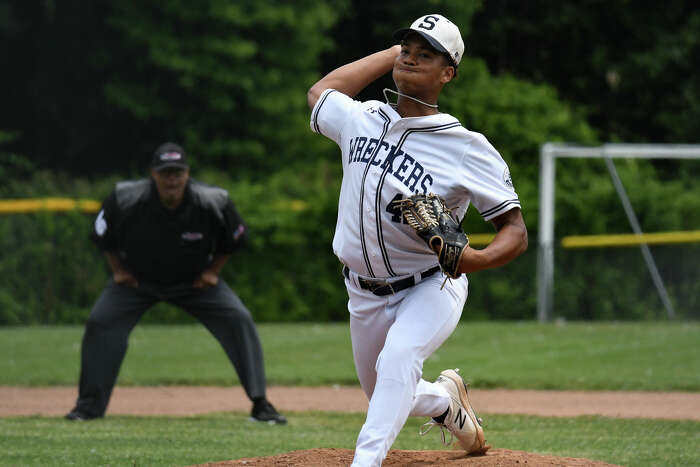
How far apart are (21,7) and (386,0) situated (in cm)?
823

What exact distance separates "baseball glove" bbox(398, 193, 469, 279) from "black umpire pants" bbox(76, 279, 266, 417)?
3.72 meters

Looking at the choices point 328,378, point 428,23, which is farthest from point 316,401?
point 428,23

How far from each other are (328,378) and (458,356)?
209cm

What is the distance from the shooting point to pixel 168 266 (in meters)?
8.37

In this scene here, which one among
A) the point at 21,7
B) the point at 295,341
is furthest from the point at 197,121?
the point at 295,341

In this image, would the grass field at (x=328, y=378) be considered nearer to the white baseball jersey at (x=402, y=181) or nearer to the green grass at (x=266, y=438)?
the green grass at (x=266, y=438)

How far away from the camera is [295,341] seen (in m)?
14.4

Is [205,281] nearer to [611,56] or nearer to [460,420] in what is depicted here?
[460,420]

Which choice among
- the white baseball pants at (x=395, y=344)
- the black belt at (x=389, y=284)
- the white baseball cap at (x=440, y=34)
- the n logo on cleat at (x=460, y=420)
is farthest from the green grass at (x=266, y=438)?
the white baseball cap at (x=440, y=34)

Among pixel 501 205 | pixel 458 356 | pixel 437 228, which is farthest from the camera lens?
pixel 458 356

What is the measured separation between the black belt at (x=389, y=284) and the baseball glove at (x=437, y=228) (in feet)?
1.27

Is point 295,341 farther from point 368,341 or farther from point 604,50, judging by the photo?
point 604,50

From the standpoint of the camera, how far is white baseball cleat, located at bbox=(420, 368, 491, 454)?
18.9 ft

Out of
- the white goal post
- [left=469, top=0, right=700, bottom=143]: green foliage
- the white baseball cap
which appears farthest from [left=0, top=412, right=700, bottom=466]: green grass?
[left=469, top=0, right=700, bottom=143]: green foliage
